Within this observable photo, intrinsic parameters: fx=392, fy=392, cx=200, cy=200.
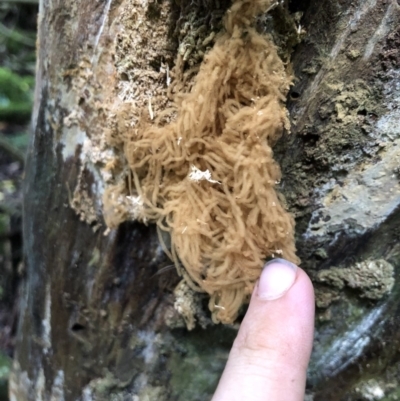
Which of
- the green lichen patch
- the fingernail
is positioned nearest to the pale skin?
the fingernail

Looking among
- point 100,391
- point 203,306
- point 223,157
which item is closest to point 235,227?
point 223,157

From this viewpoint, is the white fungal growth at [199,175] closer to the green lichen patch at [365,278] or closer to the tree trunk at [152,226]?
the tree trunk at [152,226]

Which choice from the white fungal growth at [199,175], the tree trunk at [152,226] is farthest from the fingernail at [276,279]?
the white fungal growth at [199,175]

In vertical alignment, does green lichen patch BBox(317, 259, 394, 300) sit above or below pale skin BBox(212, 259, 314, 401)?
above

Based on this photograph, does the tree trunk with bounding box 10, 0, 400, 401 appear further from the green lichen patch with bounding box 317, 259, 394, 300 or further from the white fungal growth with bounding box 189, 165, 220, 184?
the white fungal growth with bounding box 189, 165, 220, 184

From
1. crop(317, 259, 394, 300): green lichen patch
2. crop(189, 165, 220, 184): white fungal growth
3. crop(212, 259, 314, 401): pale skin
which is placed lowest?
crop(212, 259, 314, 401): pale skin
